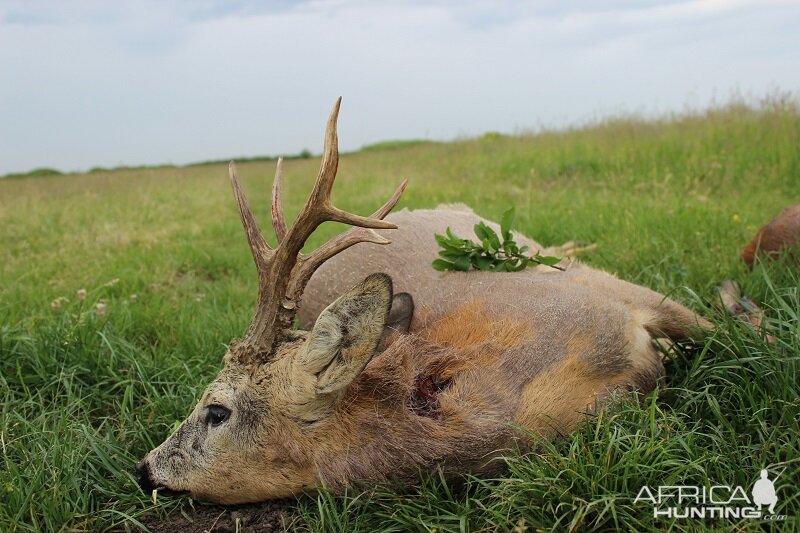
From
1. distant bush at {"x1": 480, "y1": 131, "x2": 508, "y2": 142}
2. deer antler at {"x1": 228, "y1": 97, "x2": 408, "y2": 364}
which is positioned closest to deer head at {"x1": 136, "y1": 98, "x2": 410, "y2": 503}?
deer antler at {"x1": 228, "y1": 97, "x2": 408, "y2": 364}

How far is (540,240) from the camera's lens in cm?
645

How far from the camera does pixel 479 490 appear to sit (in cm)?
257

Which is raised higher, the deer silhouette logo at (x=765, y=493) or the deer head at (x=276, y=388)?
the deer head at (x=276, y=388)

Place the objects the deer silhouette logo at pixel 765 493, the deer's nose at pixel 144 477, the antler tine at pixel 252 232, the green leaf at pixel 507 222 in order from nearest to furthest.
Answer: the deer silhouette logo at pixel 765 493
the antler tine at pixel 252 232
the deer's nose at pixel 144 477
the green leaf at pixel 507 222

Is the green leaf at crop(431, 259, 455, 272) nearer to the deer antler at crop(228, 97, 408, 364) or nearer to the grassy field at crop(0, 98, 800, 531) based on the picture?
the deer antler at crop(228, 97, 408, 364)

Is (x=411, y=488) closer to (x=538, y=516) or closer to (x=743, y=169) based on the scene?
(x=538, y=516)

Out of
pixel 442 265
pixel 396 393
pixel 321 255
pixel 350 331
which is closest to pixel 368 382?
pixel 396 393

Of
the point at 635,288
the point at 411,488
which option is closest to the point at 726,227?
the point at 635,288

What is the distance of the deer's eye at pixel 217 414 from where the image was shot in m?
2.73

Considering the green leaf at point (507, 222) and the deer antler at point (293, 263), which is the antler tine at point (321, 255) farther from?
the green leaf at point (507, 222)

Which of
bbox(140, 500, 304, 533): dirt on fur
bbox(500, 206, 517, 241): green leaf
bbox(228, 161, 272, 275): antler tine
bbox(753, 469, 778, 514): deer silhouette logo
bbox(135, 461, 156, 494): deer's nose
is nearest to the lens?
bbox(753, 469, 778, 514): deer silhouette logo

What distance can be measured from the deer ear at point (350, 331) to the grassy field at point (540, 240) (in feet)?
1.51

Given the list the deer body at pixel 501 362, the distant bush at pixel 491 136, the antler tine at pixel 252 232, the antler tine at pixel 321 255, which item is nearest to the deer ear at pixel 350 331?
the deer body at pixel 501 362

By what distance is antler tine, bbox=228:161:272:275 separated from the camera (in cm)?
278
